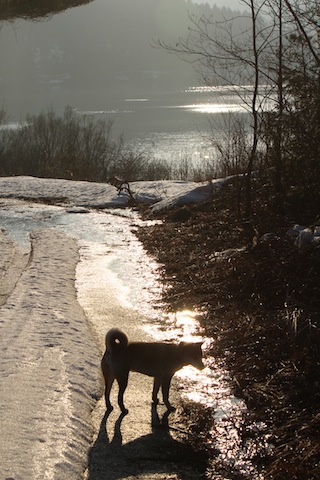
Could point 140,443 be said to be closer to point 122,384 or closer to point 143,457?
point 143,457

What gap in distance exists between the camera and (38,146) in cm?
5547

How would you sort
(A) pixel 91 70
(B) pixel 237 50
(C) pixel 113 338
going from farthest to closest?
(A) pixel 91 70, (B) pixel 237 50, (C) pixel 113 338

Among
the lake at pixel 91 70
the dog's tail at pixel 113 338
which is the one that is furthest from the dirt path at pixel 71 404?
the lake at pixel 91 70

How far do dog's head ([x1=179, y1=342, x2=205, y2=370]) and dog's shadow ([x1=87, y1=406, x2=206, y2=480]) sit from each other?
23.0 inches

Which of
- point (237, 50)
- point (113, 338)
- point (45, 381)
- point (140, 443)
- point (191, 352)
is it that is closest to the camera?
point (140, 443)

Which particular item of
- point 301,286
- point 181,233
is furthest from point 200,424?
point 181,233

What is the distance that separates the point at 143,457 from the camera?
5.20m

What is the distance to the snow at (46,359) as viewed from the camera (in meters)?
5.13

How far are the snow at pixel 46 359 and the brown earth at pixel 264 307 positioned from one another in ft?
3.27

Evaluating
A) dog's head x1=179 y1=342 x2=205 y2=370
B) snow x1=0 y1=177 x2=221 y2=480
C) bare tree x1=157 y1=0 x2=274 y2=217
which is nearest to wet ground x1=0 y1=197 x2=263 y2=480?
snow x1=0 y1=177 x2=221 y2=480

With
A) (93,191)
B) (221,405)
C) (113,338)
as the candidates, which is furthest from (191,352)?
(93,191)

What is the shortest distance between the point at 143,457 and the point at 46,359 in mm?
2108

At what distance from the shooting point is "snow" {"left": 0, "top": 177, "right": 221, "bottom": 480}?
5.13 m

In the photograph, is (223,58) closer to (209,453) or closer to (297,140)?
(297,140)
